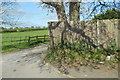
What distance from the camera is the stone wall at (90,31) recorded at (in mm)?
7695

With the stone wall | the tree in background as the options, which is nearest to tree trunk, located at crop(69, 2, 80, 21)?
the stone wall

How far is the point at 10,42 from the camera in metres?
15.7

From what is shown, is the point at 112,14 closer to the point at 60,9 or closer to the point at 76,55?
the point at 60,9

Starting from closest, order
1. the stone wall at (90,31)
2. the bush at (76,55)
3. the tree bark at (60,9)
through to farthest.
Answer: the bush at (76,55)
the stone wall at (90,31)
the tree bark at (60,9)

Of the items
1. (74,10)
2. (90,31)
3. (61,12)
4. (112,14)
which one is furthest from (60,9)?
(112,14)

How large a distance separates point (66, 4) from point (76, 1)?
3.06 feet

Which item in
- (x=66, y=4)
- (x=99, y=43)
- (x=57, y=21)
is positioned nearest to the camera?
(x=99, y=43)

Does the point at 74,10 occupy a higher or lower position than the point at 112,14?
higher

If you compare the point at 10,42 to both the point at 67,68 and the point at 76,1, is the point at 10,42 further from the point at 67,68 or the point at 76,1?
the point at 67,68

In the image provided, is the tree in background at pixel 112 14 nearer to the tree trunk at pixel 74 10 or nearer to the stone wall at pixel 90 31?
the stone wall at pixel 90 31

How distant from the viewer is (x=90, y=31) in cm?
824

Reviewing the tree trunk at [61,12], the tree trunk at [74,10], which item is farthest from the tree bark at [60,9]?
the tree trunk at [74,10]

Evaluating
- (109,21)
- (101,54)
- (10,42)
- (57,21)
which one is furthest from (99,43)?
(10,42)

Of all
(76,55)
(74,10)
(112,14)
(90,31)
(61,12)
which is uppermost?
(74,10)
